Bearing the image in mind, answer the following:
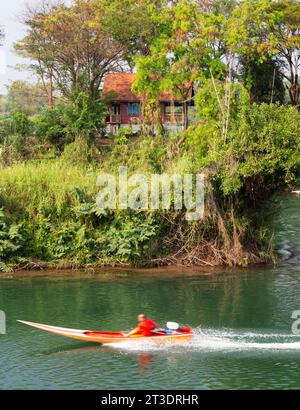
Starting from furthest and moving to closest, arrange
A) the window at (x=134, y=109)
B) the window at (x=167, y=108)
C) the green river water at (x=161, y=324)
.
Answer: the window at (x=134, y=109), the window at (x=167, y=108), the green river water at (x=161, y=324)

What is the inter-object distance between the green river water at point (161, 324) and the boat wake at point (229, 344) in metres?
0.02

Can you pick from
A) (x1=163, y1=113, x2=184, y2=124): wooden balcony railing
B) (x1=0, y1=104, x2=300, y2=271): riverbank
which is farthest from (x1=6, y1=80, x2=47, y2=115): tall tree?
(x1=0, y1=104, x2=300, y2=271): riverbank

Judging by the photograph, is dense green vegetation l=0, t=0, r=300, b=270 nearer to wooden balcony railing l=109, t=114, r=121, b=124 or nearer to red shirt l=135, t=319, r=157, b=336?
red shirt l=135, t=319, r=157, b=336

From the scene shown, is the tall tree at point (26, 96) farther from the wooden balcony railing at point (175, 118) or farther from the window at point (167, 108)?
the wooden balcony railing at point (175, 118)

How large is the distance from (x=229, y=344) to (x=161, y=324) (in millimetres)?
2286

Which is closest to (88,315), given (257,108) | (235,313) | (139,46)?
(235,313)

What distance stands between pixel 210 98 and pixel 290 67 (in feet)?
62.2

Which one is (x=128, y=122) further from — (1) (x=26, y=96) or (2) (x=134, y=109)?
(1) (x=26, y=96)

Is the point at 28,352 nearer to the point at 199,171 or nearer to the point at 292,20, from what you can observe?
the point at 199,171

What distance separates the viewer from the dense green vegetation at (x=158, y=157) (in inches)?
870

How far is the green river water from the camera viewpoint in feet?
43.8

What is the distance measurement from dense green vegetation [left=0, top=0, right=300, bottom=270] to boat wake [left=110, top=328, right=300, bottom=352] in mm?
7186

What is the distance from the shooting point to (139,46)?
112ft

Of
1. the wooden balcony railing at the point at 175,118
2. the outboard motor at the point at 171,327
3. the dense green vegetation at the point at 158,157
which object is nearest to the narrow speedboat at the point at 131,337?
the outboard motor at the point at 171,327
